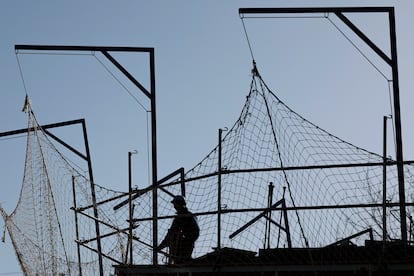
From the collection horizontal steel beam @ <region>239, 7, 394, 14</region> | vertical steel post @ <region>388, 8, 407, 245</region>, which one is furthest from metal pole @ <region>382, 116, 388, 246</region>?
horizontal steel beam @ <region>239, 7, 394, 14</region>

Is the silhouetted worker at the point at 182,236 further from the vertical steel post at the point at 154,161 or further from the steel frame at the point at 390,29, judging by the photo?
the steel frame at the point at 390,29

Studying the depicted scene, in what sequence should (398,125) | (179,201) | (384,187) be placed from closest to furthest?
(384,187) → (398,125) → (179,201)

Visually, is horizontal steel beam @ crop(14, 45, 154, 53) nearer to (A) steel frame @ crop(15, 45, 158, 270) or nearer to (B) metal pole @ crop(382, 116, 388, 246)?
(A) steel frame @ crop(15, 45, 158, 270)

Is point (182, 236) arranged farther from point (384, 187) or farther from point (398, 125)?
point (398, 125)

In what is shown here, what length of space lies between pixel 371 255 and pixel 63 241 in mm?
8002

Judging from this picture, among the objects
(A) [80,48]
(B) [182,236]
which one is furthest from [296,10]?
(A) [80,48]

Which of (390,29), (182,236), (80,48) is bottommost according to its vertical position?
(182,236)

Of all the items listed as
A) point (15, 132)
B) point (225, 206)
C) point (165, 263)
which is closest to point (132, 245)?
point (165, 263)

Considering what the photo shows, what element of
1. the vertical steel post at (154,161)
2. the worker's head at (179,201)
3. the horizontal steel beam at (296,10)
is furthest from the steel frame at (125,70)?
the horizontal steel beam at (296,10)

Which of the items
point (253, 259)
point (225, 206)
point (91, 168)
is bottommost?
point (253, 259)

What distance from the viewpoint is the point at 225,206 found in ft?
47.4

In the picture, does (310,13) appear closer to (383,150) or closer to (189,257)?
(383,150)

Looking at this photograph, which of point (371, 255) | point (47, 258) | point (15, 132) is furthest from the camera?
point (15, 132)

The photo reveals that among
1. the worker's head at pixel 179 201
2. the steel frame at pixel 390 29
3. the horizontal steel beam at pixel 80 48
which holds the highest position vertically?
the horizontal steel beam at pixel 80 48
